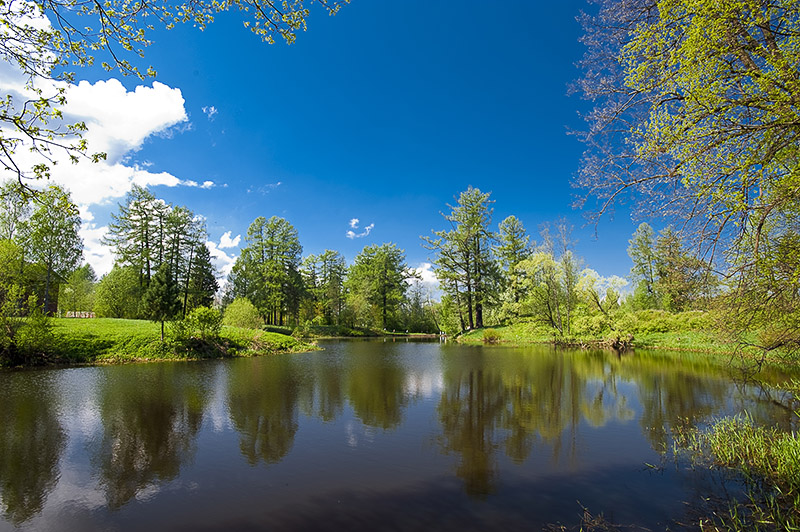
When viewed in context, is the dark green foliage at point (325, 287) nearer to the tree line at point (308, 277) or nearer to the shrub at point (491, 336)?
the tree line at point (308, 277)

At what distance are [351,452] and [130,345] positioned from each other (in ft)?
57.4

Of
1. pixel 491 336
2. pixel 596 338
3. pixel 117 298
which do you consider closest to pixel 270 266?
pixel 117 298

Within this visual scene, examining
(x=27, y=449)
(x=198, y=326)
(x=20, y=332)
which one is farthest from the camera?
(x=198, y=326)

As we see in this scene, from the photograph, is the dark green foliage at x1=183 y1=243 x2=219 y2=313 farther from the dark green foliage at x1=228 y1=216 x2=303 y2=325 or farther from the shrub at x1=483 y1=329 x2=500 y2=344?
the shrub at x1=483 y1=329 x2=500 y2=344

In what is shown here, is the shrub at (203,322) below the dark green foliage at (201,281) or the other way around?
below

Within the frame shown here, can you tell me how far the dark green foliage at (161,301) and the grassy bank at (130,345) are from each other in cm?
94

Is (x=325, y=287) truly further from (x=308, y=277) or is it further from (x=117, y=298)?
(x=117, y=298)

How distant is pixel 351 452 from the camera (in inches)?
238

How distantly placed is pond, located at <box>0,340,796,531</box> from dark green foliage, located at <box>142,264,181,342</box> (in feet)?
20.8

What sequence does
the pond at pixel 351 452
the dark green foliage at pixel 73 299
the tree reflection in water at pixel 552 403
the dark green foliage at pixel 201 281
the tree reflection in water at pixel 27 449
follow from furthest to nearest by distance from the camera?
the dark green foliage at pixel 73 299 → the dark green foliage at pixel 201 281 → the tree reflection in water at pixel 552 403 → the tree reflection in water at pixel 27 449 → the pond at pixel 351 452

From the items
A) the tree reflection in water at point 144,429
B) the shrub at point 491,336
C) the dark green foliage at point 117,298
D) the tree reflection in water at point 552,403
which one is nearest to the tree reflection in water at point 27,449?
the tree reflection in water at point 144,429

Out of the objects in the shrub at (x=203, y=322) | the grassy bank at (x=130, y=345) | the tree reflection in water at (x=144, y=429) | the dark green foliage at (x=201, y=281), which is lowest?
the tree reflection in water at (x=144, y=429)

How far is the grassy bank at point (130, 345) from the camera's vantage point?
1655cm

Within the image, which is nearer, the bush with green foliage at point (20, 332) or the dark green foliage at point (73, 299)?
the bush with green foliage at point (20, 332)
